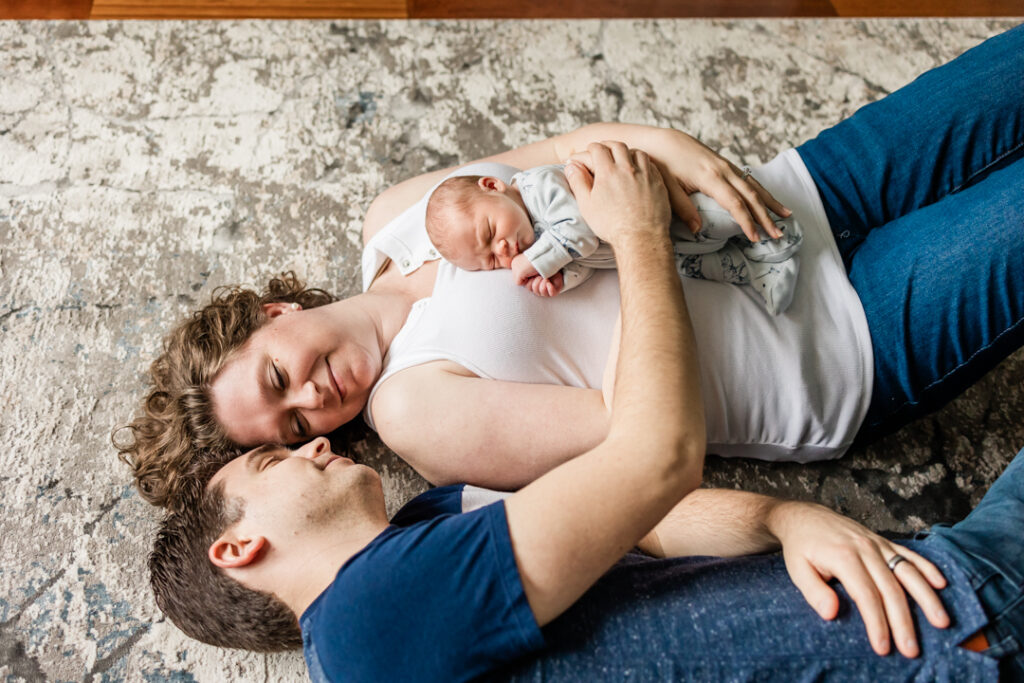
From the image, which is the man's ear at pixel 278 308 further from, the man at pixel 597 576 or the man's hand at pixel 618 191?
the man's hand at pixel 618 191

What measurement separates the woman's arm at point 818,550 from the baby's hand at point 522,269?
0.40 m

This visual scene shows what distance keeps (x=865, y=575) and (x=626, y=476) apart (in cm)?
31

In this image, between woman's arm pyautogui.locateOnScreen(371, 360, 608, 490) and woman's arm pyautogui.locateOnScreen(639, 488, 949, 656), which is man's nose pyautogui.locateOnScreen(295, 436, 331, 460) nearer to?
woman's arm pyautogui.locateOnScreen(371, 360, 608, 490)

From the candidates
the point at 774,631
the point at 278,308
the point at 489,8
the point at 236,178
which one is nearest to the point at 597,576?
the point at 774,631

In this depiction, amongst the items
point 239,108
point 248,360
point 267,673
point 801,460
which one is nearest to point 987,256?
point 801,460

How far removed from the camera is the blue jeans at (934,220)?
1.10 meters

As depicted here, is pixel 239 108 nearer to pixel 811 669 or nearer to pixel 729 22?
pixel 729 22

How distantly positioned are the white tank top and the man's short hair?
0.31 m

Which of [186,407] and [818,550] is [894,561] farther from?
[186,407]

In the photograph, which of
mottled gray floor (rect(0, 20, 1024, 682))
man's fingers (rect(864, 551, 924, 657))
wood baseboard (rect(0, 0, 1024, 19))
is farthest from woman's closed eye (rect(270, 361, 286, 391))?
wood baseboard (rect(0, 0, 1024, 19))

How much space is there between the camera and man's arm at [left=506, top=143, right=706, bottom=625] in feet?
2.64

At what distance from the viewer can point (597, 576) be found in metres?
0.83

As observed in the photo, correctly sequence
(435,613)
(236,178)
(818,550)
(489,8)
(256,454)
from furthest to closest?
1. (489,8)
2. (236,178)
3. (256,454)
4. (818,550)
5. (435,613)

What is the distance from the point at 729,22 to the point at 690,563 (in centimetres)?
156
